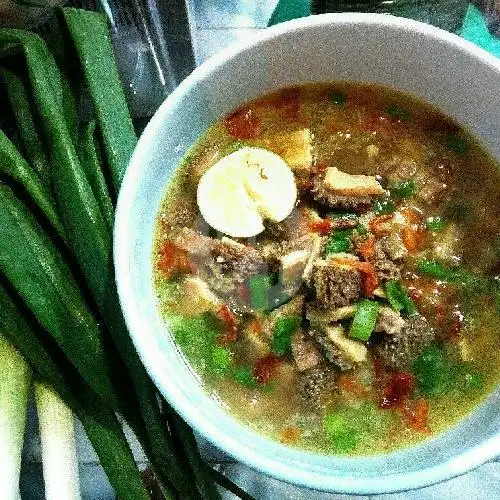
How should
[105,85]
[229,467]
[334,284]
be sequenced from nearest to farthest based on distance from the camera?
[334,284], [105,85], [229,467]

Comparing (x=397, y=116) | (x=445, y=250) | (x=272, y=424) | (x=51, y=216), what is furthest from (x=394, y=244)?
(x=51, y=216)

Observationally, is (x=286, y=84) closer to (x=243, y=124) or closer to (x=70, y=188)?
(x=243, y=124)

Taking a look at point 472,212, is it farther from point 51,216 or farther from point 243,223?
point 51,216

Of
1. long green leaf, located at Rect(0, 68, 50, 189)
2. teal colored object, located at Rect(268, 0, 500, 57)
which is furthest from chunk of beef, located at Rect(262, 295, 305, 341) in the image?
teal colored object, located at Rect(268, 0, 500, 57)

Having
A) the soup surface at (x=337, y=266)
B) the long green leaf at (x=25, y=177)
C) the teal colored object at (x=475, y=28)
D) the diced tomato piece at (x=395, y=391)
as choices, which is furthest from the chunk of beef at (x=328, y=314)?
the teal colored object at (x=475, y=28)

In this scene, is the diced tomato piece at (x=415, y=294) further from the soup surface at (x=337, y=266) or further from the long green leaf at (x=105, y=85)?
the long green leaf at (x=105, y=85)

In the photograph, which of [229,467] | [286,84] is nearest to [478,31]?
[286,84]
